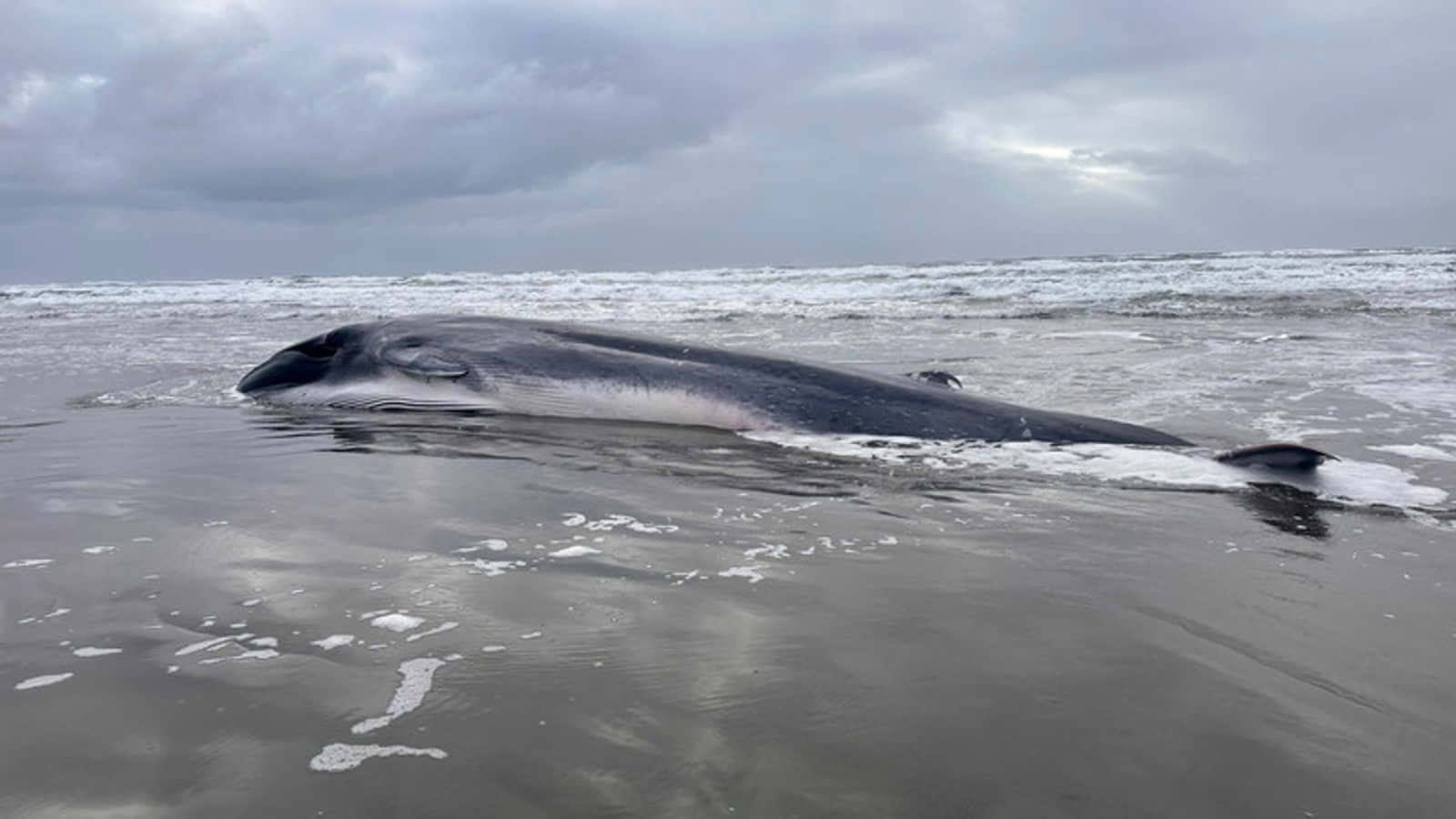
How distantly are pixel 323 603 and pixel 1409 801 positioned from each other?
2455mm

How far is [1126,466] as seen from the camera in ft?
15.6

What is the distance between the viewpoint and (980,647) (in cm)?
238

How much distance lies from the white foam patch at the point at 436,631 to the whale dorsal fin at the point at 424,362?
12.9 feet

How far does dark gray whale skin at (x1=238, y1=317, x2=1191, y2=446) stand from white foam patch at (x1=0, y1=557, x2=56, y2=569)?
3.20 m

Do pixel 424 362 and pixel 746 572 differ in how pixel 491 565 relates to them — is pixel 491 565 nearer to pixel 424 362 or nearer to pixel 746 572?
pixel 746 572

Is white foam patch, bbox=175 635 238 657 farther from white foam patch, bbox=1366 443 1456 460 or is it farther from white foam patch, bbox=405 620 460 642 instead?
white foam patch, bbox=1366 443 1456 460

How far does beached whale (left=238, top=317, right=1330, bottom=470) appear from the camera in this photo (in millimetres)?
5543

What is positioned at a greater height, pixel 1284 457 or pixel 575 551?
pixel 1284 457

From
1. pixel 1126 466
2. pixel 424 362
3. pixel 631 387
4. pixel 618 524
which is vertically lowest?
pixel 618 524

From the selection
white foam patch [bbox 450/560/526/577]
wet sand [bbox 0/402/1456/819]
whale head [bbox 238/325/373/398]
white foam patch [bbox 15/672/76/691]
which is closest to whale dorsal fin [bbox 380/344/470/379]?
whale head [bbox 238/325/373/398]

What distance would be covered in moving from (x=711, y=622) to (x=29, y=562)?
219 centimetres

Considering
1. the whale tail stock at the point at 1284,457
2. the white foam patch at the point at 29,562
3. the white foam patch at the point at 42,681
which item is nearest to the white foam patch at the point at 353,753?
the white foam patch at the point at 42,681

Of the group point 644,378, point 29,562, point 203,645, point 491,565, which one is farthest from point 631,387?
point 203,645

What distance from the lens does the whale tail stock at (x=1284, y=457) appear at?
4379 mm
